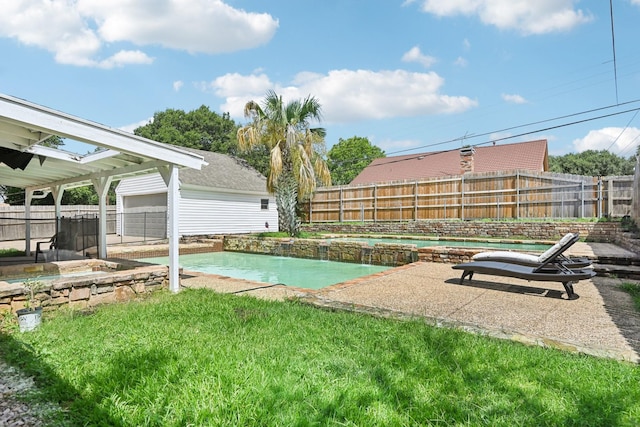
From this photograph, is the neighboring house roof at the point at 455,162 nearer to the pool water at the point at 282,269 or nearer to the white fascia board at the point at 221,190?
the white fascia board at the point at 221,190

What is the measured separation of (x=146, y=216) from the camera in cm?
1752

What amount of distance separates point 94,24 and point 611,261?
14.7m

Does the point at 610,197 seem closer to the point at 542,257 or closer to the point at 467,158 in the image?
the point at 467,158

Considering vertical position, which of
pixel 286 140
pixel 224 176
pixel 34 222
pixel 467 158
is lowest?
pixel 34 222

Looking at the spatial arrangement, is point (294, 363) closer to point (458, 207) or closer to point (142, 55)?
point (142, 55)

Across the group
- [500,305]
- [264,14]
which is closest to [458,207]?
[264,14]

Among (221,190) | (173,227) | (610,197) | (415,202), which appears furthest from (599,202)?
(221,190)

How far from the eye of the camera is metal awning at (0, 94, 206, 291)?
14.6ft

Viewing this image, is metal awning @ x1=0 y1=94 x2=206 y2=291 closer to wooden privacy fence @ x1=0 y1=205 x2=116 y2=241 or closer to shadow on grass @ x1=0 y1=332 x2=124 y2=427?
shadow on grass @ x1=0 y1=332 x2=124 y2=427

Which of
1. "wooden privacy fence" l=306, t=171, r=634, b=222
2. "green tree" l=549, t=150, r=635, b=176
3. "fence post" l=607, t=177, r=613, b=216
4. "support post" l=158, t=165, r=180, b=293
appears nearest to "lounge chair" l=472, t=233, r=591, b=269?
"support post" l=158, t=165, r=180, b=293

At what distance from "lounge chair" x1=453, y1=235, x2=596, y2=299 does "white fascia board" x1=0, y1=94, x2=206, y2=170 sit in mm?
5309

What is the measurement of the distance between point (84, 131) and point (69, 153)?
2536 millimetres

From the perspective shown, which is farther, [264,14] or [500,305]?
[264,14]

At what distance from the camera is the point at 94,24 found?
10.3 m
